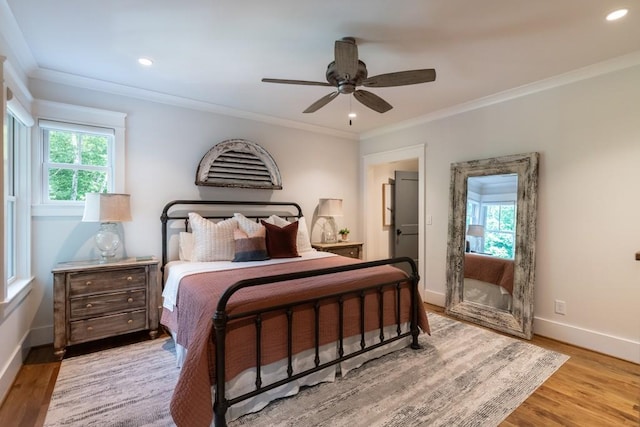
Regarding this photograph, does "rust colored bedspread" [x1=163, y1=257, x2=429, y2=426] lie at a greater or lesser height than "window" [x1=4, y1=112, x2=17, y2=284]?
lesser

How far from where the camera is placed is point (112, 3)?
75.2 inches

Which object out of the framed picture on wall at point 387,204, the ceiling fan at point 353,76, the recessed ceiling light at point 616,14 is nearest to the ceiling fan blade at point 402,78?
the ceiling fan at point 353,76

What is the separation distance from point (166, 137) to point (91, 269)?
63.0 inches

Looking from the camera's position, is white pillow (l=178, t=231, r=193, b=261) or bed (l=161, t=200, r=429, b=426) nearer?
bed (l=161, t=200, r=429, b=426)

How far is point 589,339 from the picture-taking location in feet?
9.17

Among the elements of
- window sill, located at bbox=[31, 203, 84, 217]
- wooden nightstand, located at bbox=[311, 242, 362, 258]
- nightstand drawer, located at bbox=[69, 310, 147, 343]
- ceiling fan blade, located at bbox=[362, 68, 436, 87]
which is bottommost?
nightstand drawer, located at bbox=[69, 310, 147, 343]

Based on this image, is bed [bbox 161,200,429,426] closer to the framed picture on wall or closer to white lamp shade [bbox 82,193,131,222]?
white lamp shade [bbox 82,193,131,222]

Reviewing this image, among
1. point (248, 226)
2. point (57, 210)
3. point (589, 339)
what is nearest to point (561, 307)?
point (589, 339)

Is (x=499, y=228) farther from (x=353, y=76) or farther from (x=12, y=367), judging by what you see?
(x=12, y=367)

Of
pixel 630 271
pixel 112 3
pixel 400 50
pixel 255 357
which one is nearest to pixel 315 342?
pixel 255 357

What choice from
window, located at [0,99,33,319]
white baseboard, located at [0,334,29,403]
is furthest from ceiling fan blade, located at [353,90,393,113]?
white baseboard, located at [0,334,29,403]

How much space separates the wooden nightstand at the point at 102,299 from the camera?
2.60 metres

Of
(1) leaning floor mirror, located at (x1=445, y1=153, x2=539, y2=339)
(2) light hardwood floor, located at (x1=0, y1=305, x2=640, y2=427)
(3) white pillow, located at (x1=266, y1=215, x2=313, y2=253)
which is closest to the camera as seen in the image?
(2) light hardwood floor, located at (x1=0, y1=305, x2=640, y2=427)

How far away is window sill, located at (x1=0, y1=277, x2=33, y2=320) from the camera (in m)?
2.08
